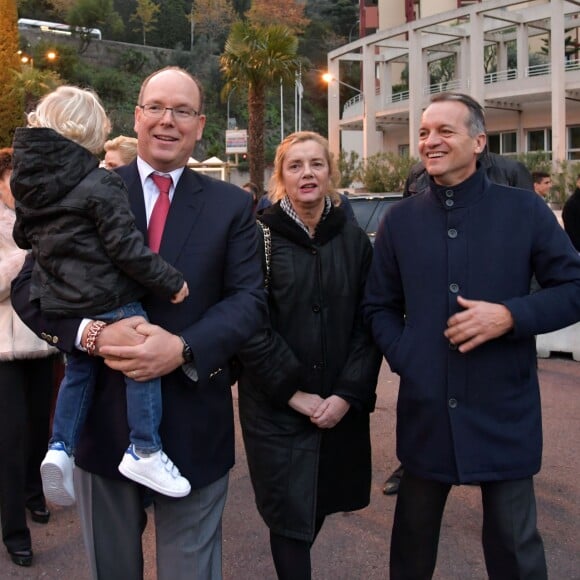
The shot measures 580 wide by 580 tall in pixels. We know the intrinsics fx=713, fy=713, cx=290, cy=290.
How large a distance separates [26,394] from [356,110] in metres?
41.4

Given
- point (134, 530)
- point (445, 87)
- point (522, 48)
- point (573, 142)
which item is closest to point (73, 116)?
point (134, 530)

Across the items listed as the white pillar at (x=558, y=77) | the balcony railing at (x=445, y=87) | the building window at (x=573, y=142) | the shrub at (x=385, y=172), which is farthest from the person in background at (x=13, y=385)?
the balcony railing at (x=445, y=87)

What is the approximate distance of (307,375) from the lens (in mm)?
3092

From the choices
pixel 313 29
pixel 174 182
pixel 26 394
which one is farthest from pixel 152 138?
pixel 313 29

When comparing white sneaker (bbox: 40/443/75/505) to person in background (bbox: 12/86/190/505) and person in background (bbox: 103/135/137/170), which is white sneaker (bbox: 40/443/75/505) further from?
person in background (bbox: 103/135/137/170)

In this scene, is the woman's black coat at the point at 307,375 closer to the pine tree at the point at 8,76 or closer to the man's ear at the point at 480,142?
the man's ear at the point at 480,142

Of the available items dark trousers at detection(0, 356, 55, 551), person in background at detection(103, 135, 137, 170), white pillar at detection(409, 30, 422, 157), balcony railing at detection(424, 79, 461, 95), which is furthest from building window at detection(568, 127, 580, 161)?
dark trousers at detection(0, 356, 55, 551)

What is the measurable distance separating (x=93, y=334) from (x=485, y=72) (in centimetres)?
3960

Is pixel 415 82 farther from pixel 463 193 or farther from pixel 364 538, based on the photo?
pixel 463 193

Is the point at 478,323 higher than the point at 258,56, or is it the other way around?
the point at 258,56

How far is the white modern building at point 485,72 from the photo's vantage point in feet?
105

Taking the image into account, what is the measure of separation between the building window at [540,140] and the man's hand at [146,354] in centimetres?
3490

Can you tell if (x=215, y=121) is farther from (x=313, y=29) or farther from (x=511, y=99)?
(x=511, y=99)

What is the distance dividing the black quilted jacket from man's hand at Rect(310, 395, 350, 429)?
104cm
